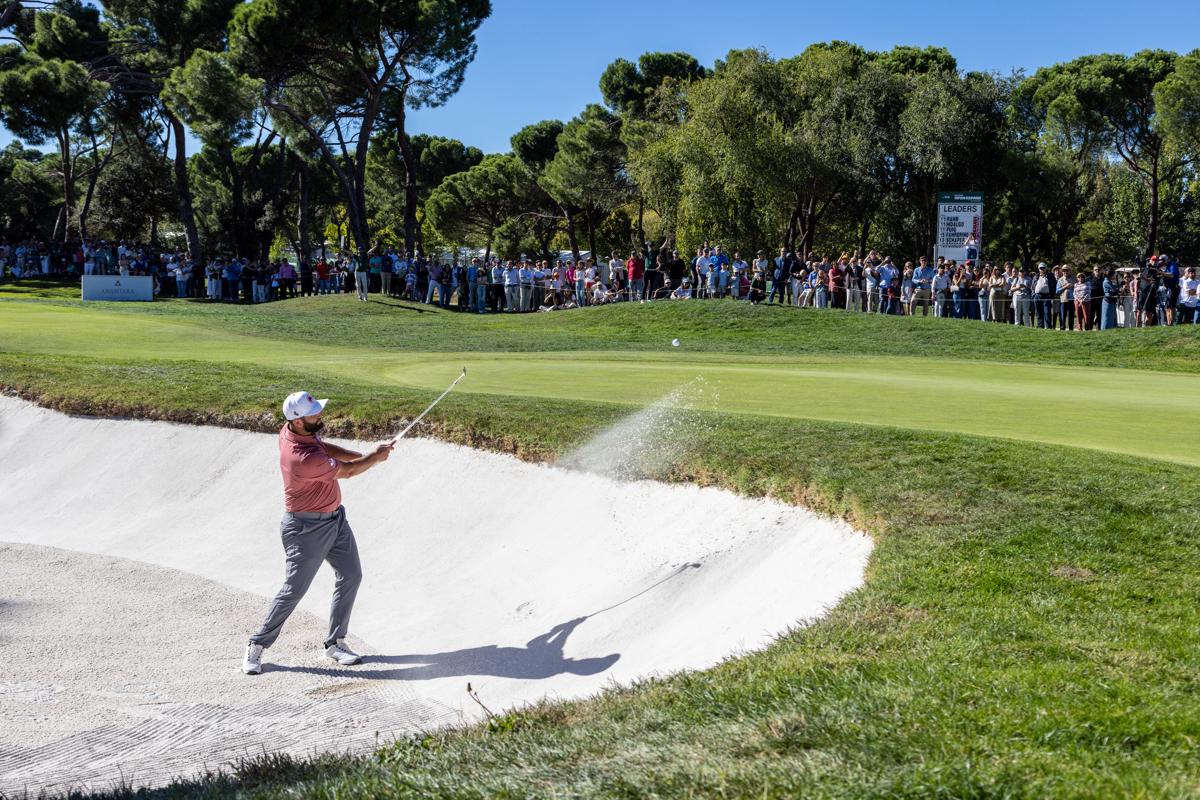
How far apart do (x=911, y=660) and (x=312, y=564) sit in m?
5.24

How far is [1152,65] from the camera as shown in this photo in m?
56.3

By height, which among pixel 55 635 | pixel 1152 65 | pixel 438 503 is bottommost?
pixel 55 635

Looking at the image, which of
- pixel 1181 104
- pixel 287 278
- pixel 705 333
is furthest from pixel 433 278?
pixel 1181 104

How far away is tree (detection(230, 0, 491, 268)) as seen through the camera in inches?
1860

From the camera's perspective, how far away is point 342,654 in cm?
942

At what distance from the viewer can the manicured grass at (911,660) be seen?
4570 millimetres

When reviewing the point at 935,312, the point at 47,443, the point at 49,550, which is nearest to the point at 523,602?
the point at 49,550

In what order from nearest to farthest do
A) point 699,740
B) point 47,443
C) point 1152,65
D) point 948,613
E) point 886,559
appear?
point 699,740, point 948,613, point 886,559, point 47,443, point 1152,65

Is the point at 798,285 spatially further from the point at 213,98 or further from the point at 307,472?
the point at 307,472

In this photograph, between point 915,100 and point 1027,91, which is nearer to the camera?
point 915,100

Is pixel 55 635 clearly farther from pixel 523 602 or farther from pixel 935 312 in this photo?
pixel 935 312

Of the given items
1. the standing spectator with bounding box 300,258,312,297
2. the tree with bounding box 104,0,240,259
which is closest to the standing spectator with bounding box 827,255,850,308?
the standing spectator with bounding box 300,258,312,297

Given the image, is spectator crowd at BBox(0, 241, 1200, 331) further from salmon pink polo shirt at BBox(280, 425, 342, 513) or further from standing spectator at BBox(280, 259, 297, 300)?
salmon pink polo shirt at BBox(280, 425, 342, 513)

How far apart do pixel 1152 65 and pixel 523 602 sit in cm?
5747
